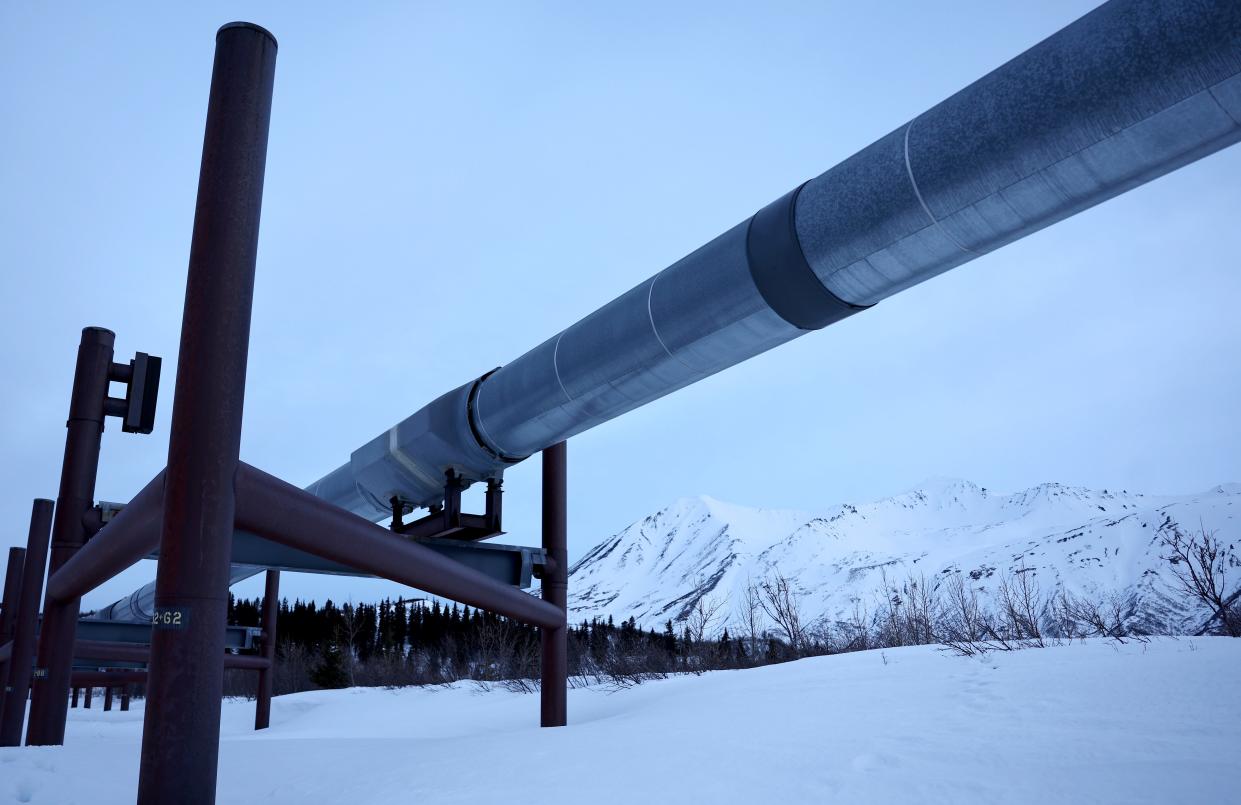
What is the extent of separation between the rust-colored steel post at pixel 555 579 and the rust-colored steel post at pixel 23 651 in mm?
6171

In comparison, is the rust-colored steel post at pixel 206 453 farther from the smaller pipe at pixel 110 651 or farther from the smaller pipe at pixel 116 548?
the smaller pipe at pixel 110 651

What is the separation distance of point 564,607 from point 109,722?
85.8 feet

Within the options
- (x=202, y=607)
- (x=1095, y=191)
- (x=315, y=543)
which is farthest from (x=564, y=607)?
(x=1095, y=191)

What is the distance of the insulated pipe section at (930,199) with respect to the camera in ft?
12.7

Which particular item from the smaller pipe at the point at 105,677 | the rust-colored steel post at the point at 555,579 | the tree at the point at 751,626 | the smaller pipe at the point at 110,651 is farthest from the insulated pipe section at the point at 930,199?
the smaller pipe at the point at 105,677

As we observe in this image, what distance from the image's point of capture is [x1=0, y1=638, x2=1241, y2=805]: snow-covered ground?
487cm

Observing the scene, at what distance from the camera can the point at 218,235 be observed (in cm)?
525

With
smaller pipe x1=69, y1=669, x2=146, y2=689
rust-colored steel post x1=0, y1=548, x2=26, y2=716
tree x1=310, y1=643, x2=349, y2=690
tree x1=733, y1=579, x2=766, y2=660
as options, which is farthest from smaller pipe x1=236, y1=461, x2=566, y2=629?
tree x1=310, y1=643, x2=349, y2=690

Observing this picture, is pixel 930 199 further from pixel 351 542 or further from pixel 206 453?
pixel 351 542

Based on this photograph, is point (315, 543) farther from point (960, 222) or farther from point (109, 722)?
point (109, 722)

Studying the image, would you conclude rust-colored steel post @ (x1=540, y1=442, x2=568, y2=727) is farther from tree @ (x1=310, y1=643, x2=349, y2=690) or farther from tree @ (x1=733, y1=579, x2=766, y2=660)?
tree @ (x1=310, y1=643, x2=349, y2=690)

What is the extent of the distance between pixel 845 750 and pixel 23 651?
36.2 feet

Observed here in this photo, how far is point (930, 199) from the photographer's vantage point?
477 centimetres

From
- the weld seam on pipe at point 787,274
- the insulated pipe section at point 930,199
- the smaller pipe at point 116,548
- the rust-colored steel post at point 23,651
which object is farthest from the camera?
the rust-colored steel post at point 23,651
